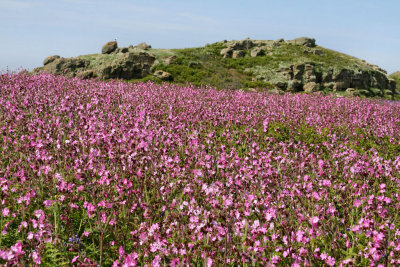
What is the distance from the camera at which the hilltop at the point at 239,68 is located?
91.8 ft

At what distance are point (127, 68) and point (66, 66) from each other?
7.75m

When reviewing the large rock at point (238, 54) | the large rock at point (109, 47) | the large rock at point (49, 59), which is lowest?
the large rock at point (49, 59)

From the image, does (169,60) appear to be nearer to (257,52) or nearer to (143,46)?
(143,46)

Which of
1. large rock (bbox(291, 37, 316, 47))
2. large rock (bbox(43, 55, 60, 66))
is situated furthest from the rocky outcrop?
large rock (bbox(43, 55, 60, 66))

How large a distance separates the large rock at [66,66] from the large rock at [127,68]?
5.16 meters

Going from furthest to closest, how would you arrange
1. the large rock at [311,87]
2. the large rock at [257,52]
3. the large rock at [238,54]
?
the large rock at [257,52], the large rock at [238,54], the large rock at [311,87]

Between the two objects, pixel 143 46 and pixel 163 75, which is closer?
pixel 163 75

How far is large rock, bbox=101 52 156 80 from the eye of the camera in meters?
26.6

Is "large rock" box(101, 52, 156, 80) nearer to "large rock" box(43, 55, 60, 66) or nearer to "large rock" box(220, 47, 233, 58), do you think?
"large rock" box(43, 55, 60, 66)

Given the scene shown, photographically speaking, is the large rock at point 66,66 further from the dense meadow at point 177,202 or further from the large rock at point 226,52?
the dense meadow at point 177,202

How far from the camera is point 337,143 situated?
904 cm

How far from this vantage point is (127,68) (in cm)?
2697

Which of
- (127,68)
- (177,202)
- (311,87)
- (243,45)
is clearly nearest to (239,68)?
(311,87)

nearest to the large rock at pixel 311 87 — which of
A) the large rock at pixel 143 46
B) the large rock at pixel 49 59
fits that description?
the large rock at pixel 143 46
